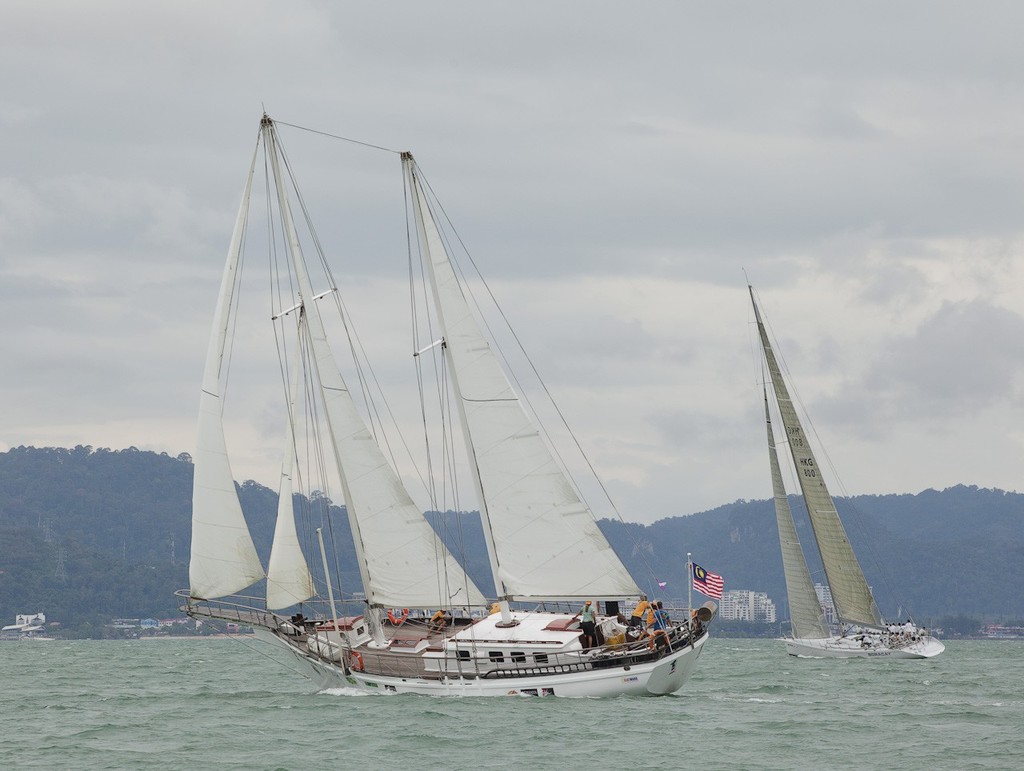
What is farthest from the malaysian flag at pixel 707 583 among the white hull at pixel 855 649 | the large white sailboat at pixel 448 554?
the white hull at pixel 855 649

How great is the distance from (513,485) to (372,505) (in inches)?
171

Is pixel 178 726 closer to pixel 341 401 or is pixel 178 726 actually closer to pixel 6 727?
pixel 6 727

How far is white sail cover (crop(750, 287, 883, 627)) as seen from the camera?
243 ft

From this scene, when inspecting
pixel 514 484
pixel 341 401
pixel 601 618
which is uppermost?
pixel 341 401

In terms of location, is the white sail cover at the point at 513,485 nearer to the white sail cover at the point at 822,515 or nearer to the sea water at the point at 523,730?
the sea water at the point at 523,730

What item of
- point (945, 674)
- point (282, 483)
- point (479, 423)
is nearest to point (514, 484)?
point (479, 423)

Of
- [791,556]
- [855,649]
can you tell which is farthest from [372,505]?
[855,649]

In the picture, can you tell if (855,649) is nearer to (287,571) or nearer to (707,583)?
A: (707,583)

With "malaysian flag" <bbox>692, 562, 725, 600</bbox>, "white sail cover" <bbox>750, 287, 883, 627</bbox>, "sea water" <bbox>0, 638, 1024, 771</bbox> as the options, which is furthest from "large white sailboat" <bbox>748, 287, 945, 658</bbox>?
"malaysian flag" <bbox>692, 562, 725, 600</bbox>

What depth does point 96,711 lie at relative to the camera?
154ft

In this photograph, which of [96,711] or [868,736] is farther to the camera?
[96,711]

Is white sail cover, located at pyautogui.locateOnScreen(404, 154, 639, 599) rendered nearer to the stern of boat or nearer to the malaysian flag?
the stern of boat

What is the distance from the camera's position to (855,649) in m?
75.3

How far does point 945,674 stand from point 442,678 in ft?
104
